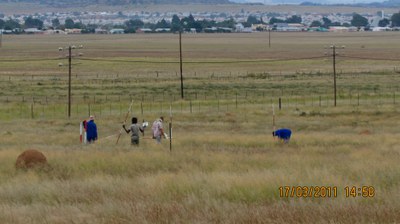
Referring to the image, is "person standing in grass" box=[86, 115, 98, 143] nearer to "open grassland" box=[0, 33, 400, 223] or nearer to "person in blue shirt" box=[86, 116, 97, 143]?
"person in blue shirt" box=[86, 116, 97, 143]

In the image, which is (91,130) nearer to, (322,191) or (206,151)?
(206,151)

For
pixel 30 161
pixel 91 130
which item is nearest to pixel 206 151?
pixel 30 161

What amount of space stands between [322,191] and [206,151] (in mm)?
9619

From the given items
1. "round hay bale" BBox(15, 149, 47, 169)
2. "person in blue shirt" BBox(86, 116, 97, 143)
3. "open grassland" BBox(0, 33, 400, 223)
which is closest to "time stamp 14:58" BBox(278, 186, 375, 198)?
"open grassland" BBox(0, 33, 400, 223)

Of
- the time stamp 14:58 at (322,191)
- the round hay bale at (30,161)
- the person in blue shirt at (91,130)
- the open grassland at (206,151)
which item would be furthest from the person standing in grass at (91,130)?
the time stamp 14:58 at (322,191)

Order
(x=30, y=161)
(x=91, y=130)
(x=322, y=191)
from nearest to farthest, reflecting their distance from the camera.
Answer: (x=322, y=191)
(x=30, y=161)
(x=91, y=130)

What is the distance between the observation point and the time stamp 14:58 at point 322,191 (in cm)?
1161

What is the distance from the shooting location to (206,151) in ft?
70.2

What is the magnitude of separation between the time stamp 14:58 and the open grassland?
101 mm

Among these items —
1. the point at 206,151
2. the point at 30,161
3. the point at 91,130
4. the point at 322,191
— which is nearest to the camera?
the point at 322,191

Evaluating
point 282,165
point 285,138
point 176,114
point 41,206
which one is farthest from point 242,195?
point 176,114

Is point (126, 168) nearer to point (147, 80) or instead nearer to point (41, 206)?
point (41, 206)

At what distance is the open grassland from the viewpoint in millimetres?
10789

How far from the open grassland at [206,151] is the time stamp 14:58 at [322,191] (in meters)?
0.10
